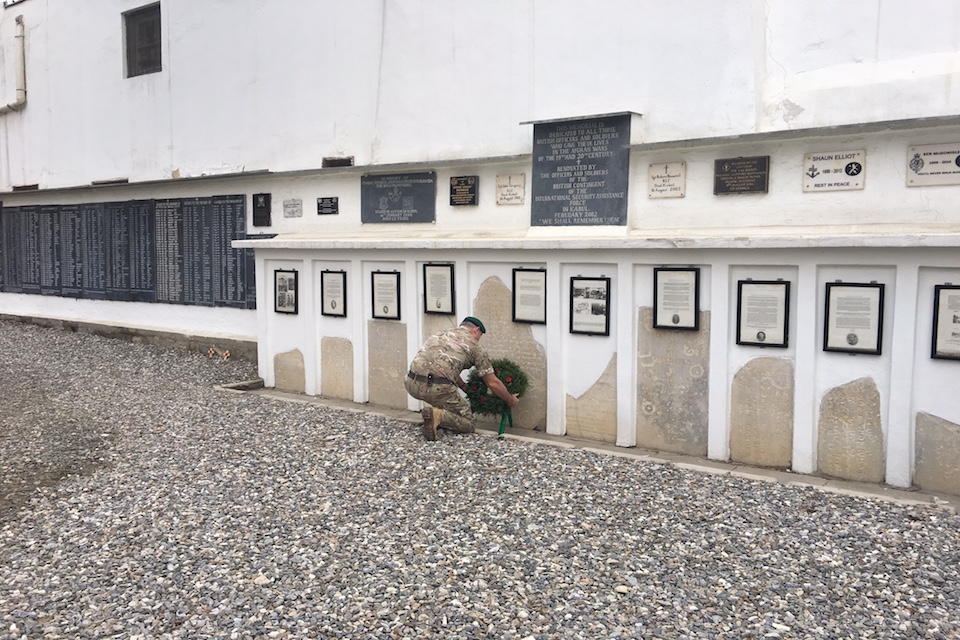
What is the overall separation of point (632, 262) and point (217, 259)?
790 centimetres

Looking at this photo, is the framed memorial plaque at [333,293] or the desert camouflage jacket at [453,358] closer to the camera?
the desert camouflage jacket at [453,358]

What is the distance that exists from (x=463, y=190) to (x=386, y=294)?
5.27 ft

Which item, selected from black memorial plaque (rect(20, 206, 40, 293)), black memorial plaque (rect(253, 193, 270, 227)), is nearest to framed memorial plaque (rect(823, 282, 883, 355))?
black memorial plaque (rect(253, 193, 270, 227))

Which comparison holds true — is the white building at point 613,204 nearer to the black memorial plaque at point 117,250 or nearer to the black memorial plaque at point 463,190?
A: the black memorial plaque at point 463,190

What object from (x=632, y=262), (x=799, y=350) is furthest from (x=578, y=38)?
(x=799, y=350)

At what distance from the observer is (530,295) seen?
8398mm

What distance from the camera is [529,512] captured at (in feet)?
18.8

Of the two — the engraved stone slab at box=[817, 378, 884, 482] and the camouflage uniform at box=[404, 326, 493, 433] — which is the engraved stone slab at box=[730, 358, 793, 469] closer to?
the engraved stone slab at box=[817, 378, 884, 482]

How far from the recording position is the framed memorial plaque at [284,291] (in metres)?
10.6

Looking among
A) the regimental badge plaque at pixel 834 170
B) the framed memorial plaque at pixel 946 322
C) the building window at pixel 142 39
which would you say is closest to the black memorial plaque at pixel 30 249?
the building window at pixel 142 39

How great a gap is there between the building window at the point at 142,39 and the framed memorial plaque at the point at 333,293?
6275 mm

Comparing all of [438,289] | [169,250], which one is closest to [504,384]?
[438,289]

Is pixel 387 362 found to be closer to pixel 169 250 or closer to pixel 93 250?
pixel 169 250

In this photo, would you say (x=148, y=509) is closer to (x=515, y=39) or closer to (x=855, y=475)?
(x=855, y=475)
